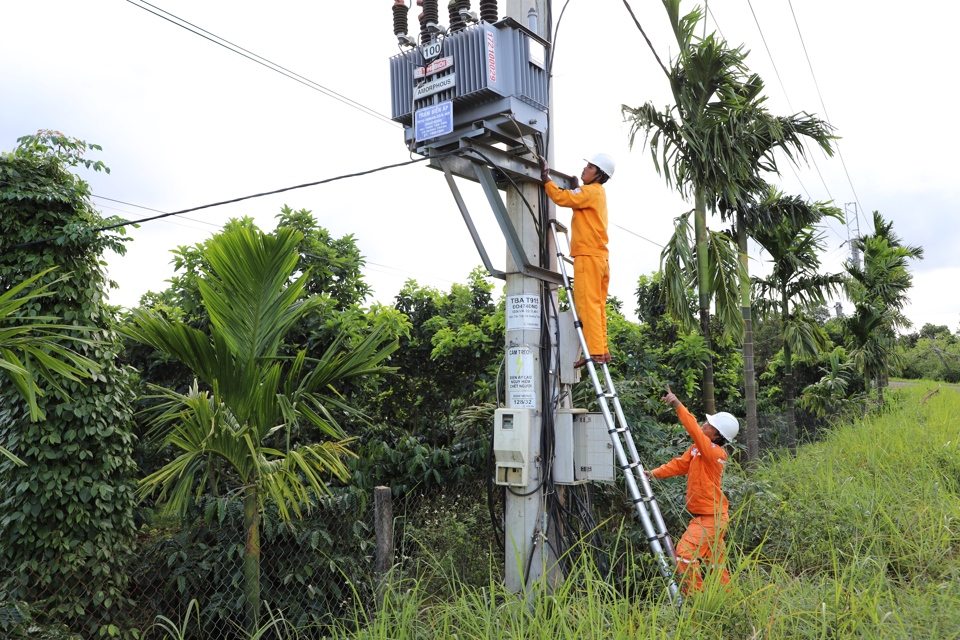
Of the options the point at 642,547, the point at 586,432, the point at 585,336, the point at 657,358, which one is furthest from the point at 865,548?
the point at 657,358

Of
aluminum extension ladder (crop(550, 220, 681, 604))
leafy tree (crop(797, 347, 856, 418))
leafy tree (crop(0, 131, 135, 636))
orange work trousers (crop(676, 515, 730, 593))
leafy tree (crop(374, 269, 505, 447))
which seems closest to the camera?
orange work trousers (crop(676, 515, 730, 593))

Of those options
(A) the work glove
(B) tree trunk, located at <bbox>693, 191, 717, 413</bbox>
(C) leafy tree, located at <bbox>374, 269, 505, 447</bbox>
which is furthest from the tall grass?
(C) leafy tree, located at <bbox>374, 269, 505, 447</bbox>

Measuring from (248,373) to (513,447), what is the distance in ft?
6.54

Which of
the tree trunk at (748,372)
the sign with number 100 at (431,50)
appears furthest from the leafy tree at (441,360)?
the tree trunk at (748,372)

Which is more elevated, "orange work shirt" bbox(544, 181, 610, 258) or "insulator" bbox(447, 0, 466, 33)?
"insulator" bbox(447, 0, 466, 33)

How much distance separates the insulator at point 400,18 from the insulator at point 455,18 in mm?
354

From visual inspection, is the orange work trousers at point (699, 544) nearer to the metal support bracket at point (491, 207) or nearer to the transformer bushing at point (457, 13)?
the metal support bracket at point (491, 207)

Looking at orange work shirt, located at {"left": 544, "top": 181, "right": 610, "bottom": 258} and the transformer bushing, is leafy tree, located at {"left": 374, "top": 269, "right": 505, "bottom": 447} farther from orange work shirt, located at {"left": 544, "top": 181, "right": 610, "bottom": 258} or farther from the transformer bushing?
the transformer bushing

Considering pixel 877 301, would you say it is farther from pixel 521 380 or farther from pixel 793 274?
pixel 521 380

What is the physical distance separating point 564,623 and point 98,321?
15.3ft

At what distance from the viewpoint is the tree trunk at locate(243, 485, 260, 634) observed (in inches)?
192

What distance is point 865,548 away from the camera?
16.2 feet

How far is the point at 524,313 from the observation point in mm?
4797

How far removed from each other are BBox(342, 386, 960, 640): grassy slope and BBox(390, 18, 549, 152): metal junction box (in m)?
2.83
